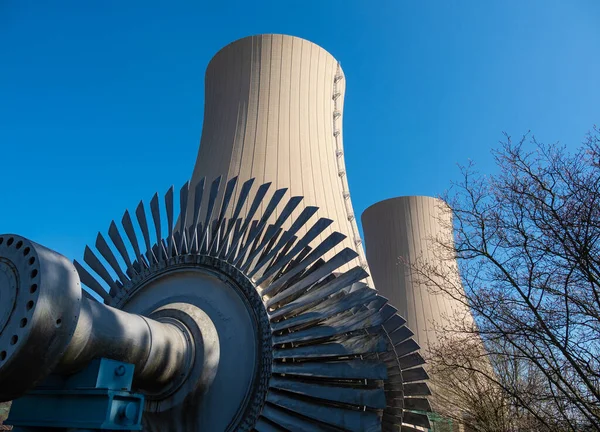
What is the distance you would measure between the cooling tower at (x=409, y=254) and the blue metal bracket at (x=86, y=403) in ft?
28.0

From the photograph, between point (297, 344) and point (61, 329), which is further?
point (297, 344)

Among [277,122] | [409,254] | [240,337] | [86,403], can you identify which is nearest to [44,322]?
[86,403]

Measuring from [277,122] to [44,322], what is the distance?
226 inches

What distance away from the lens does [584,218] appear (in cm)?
376

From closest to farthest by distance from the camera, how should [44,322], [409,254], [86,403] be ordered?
[44,322] → [86,403] → [409,254]

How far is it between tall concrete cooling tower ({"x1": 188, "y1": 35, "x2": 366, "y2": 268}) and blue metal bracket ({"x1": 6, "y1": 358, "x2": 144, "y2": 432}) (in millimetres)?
4428

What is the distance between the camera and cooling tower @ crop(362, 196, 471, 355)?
10.2 metres

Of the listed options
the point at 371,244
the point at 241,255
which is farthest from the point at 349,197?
the point at 241,255

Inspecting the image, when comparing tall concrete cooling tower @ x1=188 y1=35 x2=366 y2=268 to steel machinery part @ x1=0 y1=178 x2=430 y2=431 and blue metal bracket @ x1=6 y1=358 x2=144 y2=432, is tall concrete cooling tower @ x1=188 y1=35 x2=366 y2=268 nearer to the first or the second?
steel machinery part @ x1=0 y1=178 x2=430 y2=431

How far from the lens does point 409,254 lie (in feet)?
36.2

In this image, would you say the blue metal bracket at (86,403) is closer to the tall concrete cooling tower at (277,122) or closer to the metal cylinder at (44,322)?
the metal cylinder at (44,322)

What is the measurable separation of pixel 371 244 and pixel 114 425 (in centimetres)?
1048

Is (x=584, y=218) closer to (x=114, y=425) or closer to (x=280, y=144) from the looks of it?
(x=114, y=425)

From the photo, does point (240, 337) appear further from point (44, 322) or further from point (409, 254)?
point (409, 254)
